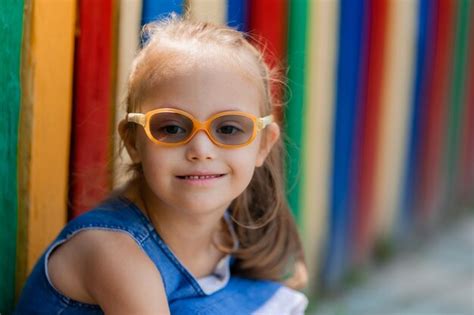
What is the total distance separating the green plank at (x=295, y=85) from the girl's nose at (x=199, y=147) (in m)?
0.96

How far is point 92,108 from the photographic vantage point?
2359 millimetres

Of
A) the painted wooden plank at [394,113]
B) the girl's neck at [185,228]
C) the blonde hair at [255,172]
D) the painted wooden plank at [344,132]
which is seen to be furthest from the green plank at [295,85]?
the girl's neck at [185,228]

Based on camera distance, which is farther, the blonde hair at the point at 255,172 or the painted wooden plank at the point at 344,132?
the painted wooden plank at the point at 344,132

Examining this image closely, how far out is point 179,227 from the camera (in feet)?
7.06

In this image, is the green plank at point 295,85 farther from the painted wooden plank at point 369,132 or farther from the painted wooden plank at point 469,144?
the painted wooden plank at point 469,144

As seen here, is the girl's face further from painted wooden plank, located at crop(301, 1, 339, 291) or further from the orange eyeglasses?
painted wooden plank, located at crop(301, 1, 339, 291)

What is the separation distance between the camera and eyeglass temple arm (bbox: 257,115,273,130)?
2.03 m

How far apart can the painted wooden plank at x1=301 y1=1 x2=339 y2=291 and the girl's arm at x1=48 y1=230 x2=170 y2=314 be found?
3.98 ft

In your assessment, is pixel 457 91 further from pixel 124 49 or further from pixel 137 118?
pixel 137 118

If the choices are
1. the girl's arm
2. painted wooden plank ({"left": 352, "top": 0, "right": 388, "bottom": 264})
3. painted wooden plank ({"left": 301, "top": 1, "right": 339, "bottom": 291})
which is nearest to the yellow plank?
the girl's arm

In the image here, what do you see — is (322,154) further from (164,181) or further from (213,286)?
(164,181)

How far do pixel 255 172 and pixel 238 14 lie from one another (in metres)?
0.59

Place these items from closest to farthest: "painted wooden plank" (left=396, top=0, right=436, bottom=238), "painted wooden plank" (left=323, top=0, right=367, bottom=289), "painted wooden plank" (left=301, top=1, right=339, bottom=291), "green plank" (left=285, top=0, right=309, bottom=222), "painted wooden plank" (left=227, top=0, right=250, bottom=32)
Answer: "painted wooden plank" (left=227, top=0, right=250, bottom=32)
"green plank" (left=285, top=0, right=309, bottom=222)
"painted wooden plank" (left=301, top=1, right=339, bottom=291)
"painted wooden plank" (left=323, top=0, right=367, bottom=289)
"painted wooden plank" (left=396, top=0, right=436, bottom=238)

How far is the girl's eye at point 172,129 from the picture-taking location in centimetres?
197
